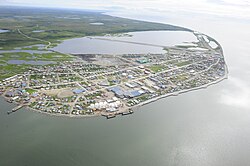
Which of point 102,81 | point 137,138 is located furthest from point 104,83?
point 137,138

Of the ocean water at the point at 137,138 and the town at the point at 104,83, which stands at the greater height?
the town at the point at 104,83

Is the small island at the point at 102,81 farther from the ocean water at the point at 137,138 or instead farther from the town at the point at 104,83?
the ocean water at the point at 137,138

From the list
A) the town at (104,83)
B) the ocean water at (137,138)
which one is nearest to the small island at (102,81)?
the town at (104,83)

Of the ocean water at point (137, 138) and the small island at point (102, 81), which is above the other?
the small island at point (102, 81)

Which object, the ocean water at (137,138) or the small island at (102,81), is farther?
the small island at (102,81)

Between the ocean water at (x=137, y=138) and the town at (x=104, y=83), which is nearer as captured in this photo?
the ocean water at (x=137, y=138)

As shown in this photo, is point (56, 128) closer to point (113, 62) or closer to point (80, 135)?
point (80, 135)

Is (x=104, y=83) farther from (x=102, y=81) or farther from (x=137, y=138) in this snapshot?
(x=137, y=138)

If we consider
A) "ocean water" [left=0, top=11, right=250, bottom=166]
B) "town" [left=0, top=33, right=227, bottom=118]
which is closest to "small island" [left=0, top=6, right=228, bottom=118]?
"town" [left=0, top=33, right=227, bottom=118]
